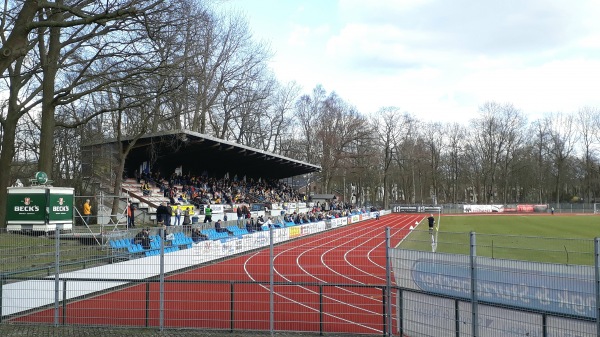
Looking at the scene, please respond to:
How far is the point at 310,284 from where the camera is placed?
895 centimetres

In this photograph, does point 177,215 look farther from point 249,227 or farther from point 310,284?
point 310,284

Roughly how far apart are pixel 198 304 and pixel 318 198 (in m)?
57.0

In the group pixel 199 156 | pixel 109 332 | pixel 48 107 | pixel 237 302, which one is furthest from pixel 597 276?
pixel 199 156

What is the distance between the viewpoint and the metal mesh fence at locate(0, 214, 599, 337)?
6926mm

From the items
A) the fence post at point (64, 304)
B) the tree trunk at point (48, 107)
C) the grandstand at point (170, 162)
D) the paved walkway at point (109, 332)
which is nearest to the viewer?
the paved walkway at point (109, 332)

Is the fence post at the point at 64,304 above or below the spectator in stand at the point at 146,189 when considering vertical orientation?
below

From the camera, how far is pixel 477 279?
744 centimetres

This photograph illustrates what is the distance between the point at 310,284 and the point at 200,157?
3411 cm

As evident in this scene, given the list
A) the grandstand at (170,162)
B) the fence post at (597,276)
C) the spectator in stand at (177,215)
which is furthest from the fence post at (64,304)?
the spectator in stand at (177,215)

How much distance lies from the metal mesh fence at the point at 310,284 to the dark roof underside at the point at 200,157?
1929 centimetres

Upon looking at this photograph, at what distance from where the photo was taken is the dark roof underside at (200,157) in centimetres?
3185

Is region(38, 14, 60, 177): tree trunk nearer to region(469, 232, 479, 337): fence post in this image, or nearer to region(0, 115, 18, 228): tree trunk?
region(0, 115, 18, 228): tree trunk

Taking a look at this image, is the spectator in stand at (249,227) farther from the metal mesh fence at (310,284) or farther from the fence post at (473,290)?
the fence post at (473,290)

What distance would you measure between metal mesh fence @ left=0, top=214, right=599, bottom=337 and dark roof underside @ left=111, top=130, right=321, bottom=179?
63.3 ft
